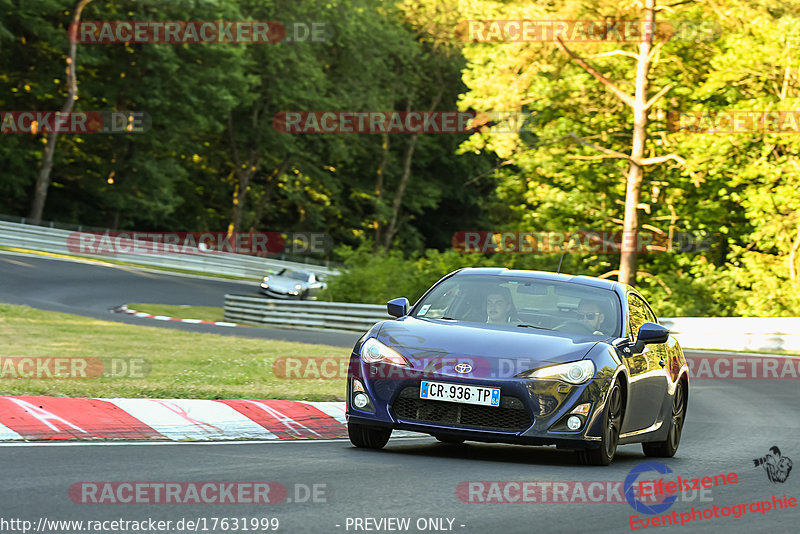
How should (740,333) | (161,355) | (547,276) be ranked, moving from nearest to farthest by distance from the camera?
(547,276), (161,355), (740,333)

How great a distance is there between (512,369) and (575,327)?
1170 mm

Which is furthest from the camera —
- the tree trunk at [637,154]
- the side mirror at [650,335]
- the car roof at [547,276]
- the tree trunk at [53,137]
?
the tree trunk at [53,137]

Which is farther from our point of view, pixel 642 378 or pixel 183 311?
pixel 183 311

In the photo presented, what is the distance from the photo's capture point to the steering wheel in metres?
9.75

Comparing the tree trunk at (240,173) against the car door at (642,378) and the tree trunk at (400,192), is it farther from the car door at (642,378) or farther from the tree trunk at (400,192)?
the car door at (642,378)

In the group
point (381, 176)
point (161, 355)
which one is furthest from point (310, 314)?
point (381, 176)

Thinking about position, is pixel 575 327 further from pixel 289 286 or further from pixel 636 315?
pixel 289 286

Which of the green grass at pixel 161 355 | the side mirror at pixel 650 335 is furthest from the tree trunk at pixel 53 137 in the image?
the side mirror at pixel 650 335

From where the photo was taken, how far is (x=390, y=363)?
9.05 m

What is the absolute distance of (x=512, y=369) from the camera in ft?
28.9

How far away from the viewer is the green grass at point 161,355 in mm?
11969

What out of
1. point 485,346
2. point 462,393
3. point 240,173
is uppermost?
point 240,173

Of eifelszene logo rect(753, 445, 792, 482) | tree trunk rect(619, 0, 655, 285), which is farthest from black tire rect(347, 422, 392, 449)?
tree trunk rect(619, 0, 655, 285)

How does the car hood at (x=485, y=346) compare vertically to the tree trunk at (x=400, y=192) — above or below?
below
